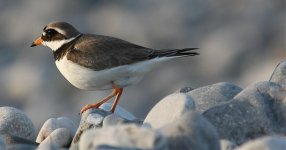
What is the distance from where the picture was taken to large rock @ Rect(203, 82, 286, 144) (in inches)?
289

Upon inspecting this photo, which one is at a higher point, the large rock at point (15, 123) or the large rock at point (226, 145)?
the large rock at point (226, 145)

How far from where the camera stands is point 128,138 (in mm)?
5859

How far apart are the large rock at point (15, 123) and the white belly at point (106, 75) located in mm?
815

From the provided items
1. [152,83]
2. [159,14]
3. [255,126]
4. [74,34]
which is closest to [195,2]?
[159,14]

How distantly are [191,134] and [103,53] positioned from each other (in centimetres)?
353

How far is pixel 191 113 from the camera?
250 inches

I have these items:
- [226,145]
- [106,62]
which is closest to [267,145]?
[226,145]

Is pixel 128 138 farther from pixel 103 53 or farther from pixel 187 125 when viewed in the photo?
pixel 103 53

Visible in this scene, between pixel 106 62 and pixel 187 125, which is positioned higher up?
pixel 187 125

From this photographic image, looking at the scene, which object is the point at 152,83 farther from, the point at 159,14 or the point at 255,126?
the point at 255,126

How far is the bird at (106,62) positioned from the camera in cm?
942

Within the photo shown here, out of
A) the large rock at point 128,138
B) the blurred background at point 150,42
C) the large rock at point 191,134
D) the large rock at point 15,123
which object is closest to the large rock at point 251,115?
the large rock at point 191,134

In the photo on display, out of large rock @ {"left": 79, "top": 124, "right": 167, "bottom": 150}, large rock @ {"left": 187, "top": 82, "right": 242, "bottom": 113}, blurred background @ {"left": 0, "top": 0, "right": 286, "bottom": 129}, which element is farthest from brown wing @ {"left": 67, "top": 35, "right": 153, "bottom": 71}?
blurred background @ {"left": 0, "top": 0, "right": 286, "bottom": 129}

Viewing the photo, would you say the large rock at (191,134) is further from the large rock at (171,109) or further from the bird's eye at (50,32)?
the bird's eye at (50,32)
